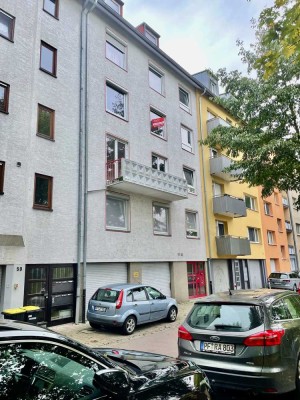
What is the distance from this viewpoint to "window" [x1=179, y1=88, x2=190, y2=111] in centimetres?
2125

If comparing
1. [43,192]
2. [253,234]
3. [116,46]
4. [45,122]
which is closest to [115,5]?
[116,46]

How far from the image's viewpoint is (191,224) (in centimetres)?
1948

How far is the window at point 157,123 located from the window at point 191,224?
5027mm

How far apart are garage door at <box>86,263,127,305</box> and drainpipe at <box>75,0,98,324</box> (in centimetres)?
76

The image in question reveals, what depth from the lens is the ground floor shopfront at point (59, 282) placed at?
997 centimetres

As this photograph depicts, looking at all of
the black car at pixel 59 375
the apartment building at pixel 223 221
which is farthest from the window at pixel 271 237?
the black car at pixel 59 375

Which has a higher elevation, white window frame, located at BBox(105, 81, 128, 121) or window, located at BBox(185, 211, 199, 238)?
white window frame, located at BBox(105, 81, 128, 121)

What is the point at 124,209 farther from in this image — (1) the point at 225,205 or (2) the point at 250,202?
(2) the point at 250,202

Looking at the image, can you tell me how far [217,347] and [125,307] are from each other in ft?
18.8

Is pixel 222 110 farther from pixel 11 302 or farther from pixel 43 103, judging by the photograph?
pixel 11 302

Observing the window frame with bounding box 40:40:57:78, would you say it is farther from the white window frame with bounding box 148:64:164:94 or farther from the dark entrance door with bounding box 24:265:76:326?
the dark entrance door with bounding box 24:265:76:326

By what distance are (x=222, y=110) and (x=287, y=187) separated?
13.4m

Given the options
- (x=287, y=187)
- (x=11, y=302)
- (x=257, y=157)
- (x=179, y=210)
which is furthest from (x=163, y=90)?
(x=11, y=302)

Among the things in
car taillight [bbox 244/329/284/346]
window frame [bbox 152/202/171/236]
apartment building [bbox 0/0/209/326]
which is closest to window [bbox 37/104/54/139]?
apartment building [bbox 0/0/209/326]
